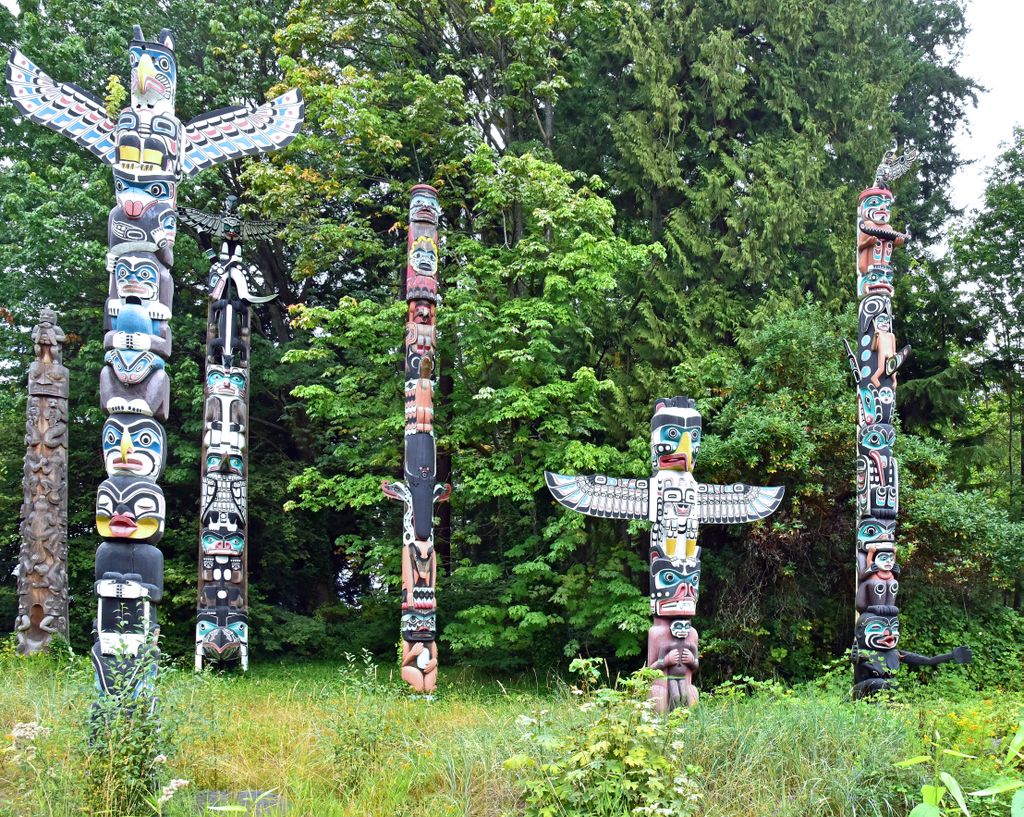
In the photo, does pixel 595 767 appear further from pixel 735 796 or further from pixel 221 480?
pixel 221 480

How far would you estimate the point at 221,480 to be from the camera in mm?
11484

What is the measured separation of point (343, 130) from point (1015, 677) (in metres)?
11.7

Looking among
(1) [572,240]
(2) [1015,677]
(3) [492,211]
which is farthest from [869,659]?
(3) [492,211]

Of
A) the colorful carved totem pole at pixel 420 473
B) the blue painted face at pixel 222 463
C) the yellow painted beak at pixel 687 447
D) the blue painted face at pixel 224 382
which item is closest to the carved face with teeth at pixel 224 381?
the blue painted face at pixel 224 382

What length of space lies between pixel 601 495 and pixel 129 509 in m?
4.53

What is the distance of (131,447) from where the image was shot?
19.6 feet

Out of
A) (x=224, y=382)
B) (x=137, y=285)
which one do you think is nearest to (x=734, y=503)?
(x=137, y=285)

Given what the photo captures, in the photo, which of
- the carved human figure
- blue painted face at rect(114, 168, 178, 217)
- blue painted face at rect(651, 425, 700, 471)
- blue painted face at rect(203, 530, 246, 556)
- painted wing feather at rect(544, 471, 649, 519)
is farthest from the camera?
blue painted face at rect(203, 530, 246, 556)

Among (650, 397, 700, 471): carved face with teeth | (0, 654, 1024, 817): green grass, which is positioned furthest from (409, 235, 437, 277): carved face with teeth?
(0, 654, 1024, 817): green grass

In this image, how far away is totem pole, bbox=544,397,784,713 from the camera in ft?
27.6

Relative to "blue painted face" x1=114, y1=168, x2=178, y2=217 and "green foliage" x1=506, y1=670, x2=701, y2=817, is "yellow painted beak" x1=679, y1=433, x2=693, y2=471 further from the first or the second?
"blue painted face" x1=114, y1=168, x2=178, y2=217

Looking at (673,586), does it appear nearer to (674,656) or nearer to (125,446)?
(674,656)

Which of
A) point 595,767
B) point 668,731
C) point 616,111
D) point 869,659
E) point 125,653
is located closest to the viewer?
point 595,767

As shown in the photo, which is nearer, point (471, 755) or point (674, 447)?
point (471, 755)
